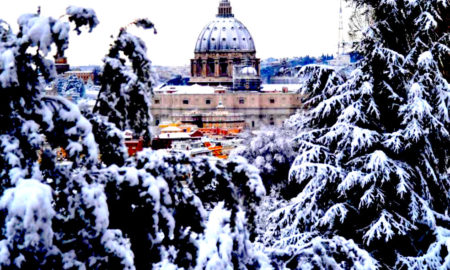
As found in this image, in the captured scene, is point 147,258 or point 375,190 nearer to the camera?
point 147,258

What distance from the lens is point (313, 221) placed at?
545 cm

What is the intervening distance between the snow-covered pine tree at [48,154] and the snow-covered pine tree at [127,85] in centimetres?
41

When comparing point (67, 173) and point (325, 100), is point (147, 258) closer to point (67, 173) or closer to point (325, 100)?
point (67, 173)

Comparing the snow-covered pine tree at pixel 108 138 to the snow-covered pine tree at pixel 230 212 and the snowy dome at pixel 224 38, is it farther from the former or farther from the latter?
the snowy dome at pixel 224 38

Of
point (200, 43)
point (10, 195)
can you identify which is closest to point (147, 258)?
point (10, 195)

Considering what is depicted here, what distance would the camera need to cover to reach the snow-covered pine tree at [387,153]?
16.6 ft

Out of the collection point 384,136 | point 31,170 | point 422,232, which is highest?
point 31,170

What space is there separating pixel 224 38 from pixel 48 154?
76.9 metres

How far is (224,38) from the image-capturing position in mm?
78625

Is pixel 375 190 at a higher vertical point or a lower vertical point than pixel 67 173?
lower

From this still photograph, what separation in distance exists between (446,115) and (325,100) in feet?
2.68

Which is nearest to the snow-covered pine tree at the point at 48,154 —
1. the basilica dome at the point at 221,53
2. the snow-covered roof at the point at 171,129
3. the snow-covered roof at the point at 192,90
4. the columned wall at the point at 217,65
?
the snow-covered roof at the point at 171,129

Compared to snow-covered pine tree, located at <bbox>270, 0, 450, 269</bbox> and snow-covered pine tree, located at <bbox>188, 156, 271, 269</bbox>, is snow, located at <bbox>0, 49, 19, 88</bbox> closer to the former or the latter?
snow-covered pine tree, located at <bbox>188, 156, 271, 269</bbox>

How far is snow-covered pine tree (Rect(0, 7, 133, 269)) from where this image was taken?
6.73ft
